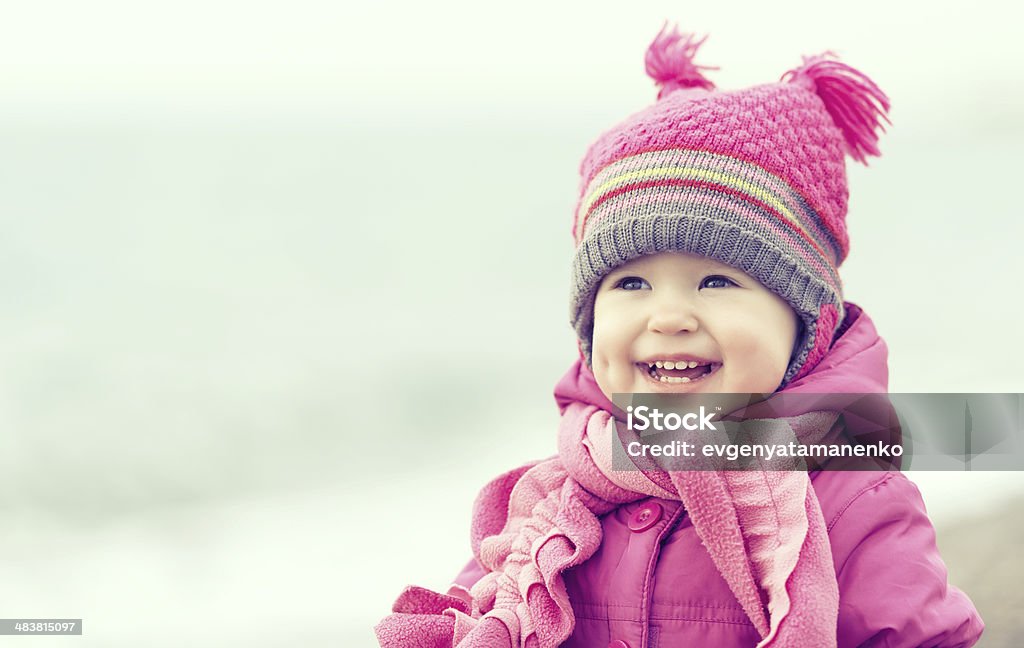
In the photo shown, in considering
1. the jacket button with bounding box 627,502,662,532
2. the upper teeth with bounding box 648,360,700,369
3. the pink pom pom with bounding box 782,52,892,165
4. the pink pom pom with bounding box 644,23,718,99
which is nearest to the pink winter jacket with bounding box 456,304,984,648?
the jacket button with bounding box 627,502,662,532

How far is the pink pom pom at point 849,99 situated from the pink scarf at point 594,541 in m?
0.29

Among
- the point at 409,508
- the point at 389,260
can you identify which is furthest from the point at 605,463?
the point at 389,260

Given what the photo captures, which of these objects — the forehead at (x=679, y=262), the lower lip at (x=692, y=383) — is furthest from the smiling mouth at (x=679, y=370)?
the forehead at (x=679, y=262)

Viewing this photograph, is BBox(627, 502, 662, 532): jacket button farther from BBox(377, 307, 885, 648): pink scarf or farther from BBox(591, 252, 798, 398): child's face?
BBox(591, 252, 798, 398): child's face

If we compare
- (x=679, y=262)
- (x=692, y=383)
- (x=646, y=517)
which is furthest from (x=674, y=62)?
(x=646, y=517)

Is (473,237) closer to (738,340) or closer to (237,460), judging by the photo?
(237,460)

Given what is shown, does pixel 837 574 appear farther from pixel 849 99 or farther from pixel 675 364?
pixel 849 99

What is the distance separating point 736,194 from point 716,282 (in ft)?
0.33

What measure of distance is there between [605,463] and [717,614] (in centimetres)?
20

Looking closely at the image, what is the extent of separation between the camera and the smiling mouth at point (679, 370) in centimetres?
116

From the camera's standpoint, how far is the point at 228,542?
8.16 ft

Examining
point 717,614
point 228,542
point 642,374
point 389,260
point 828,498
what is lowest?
point 228,542

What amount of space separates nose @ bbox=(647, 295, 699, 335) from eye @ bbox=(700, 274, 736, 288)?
4 cm

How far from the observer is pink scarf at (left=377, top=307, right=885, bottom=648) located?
1.00 m
